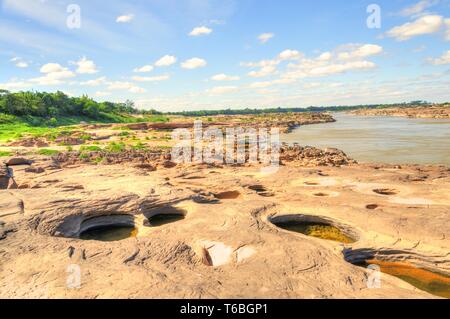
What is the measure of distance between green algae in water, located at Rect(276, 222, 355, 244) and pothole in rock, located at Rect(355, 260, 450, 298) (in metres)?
1.70

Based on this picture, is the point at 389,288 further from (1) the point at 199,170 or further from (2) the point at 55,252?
(1) the point at 199,170

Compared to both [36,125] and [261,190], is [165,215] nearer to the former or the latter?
[261,190]

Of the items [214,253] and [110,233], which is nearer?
[214,253]

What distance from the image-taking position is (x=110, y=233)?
476 inches

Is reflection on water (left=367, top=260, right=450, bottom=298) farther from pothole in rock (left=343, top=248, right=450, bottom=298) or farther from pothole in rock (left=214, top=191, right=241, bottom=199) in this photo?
pothole in rock (left=214, top=191, right=241, bottom=199)

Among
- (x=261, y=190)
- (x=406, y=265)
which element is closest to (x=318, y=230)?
(x=406, y=265)

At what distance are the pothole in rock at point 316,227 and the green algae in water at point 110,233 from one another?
4.96m

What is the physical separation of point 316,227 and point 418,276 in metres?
3.62

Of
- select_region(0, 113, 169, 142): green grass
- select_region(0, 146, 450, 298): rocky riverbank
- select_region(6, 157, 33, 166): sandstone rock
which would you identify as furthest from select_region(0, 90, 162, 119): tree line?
select_region(0, 146, 450, 298): rocky riverbank

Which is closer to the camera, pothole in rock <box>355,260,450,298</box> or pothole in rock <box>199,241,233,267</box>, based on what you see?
pothole in rock <box>355,260,450,298</box>

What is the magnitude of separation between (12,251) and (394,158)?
28.4 metres

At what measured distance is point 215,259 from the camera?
28.9 ft

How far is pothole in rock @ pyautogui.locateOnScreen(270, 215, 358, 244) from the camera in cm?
1134
